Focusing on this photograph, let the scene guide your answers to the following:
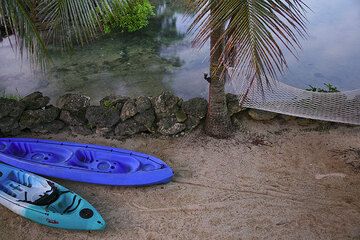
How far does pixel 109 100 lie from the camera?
20.7 ft

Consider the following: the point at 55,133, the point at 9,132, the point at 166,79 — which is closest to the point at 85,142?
the point at 55,133

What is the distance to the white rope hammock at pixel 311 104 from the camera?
223 inches

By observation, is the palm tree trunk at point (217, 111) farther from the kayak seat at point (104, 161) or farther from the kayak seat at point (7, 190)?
the kayak seat at point (7, 190)

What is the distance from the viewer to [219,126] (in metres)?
5.95

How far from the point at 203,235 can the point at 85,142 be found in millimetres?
2417

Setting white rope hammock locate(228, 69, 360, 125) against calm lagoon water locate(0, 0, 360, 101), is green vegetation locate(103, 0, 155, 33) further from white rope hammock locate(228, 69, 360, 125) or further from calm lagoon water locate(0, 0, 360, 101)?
white rope hammock locate(228, 69, 360, 125)

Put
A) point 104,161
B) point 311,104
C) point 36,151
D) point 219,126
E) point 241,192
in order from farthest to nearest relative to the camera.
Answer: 1. point 219,126
2. point 311,104
3. point 36,151
4. point 104,161
5. point 241,192

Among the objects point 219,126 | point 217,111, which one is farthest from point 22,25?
point 219,126

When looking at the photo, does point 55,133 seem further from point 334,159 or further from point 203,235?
point 334,159

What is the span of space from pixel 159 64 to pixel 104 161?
3263 mm

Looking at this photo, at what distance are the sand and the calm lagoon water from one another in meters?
1.68

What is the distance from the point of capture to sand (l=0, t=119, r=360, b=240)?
182 inches

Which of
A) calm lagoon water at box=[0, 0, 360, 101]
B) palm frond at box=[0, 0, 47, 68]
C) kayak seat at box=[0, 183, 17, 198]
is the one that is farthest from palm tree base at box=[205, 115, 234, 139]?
kayak seat at box=[0, 183, 17, 198]

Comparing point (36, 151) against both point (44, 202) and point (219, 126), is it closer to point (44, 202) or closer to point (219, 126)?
point (44, 202)
